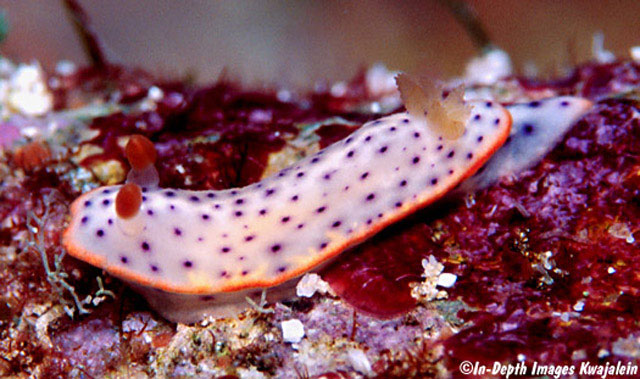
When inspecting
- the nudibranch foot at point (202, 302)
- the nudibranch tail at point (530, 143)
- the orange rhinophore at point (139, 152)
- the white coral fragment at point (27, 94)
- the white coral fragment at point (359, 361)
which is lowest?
the nudibranch foot at point (202, 302)

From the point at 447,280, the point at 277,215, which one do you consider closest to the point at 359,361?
the point at 447,280

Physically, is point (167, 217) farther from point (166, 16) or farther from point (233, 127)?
point (166, 16)

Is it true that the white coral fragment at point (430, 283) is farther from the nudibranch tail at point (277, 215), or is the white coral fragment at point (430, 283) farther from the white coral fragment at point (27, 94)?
the white coral fragment at point (27, 94)

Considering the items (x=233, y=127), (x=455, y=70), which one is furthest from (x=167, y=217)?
(x=455, y=70)

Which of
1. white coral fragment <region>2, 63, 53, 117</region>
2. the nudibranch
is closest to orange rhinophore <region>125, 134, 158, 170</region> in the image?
the nudibranch

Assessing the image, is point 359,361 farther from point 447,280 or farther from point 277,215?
point 277,215

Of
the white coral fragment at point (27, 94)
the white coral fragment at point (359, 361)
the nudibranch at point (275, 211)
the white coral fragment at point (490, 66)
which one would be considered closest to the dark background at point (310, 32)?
the white coral fragment at point (490, 66)
